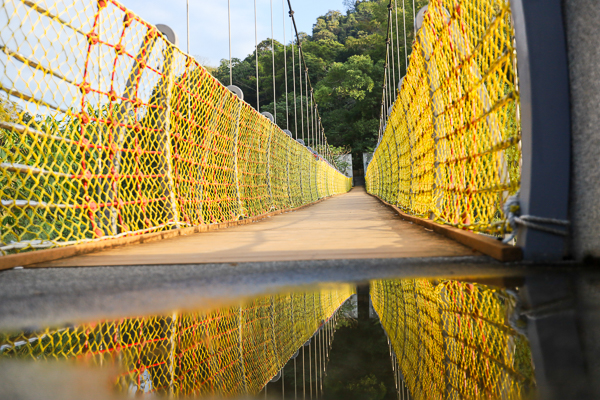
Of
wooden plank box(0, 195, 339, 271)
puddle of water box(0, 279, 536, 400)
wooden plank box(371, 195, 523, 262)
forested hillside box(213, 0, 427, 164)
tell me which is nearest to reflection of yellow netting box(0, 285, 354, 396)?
puddle of water box(0, 279, 536, 400)

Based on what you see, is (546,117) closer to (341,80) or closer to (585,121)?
(585,121)

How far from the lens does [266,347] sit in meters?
0.90

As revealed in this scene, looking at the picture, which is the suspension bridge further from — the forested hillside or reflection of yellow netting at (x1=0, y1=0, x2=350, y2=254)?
the forested hillside

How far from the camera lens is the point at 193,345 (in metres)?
0.88

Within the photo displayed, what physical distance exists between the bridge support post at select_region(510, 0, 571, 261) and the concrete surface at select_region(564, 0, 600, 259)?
0.02m

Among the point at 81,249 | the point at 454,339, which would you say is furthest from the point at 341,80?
the point at 454,339

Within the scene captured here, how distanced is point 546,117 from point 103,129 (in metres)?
1.96

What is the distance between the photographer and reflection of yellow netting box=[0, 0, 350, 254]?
5.76 feet

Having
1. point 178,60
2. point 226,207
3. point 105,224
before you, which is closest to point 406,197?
point 226,207

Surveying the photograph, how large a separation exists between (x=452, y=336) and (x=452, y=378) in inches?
7.7

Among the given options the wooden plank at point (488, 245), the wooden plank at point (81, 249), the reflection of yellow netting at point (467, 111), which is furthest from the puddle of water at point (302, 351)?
the wooden plank at point (81, 249)

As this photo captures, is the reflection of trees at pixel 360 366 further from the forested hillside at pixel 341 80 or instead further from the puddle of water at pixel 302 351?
the forested hillside at pixel 341 80

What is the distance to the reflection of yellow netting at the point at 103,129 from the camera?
5.76ft

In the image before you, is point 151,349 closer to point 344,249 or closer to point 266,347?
point 266,347
